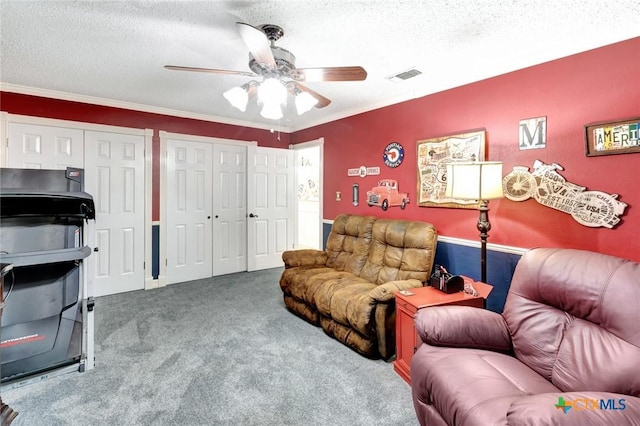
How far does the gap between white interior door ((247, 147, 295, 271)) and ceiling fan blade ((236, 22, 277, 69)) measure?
3160 mm

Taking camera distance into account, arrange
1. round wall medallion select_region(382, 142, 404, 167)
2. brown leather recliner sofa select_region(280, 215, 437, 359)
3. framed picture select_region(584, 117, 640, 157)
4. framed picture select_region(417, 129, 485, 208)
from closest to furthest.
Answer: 1. framed picture select_region(584, 117, 640, 157)
2. brown leather recliner sofa select_region(280, 215, 437, 359)
3. framed picture select_region(417, 129, 485, 208)
4. round wall medallion select_region(382, 142, 404, 167)

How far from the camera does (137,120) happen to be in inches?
156

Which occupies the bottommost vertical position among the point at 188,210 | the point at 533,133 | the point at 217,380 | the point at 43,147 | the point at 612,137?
the point at 217,380

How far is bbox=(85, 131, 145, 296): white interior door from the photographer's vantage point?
371cm

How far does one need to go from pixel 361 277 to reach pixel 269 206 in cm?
244

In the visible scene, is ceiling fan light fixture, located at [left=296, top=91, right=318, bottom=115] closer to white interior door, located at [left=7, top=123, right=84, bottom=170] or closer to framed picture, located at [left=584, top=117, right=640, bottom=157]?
framed picture, located at [left=584, top=117, right=640, bottom=157]

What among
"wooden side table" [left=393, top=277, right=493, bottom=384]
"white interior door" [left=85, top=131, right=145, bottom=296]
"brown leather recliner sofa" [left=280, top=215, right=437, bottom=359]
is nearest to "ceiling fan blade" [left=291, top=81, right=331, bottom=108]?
"brown leather recliner sofa" [left=280, top=215, right=437, bottom=359]

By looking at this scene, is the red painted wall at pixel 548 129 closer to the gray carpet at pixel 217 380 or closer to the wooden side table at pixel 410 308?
the wooden side table at pixel 410 308

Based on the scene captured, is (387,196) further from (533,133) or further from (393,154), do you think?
(533,133)

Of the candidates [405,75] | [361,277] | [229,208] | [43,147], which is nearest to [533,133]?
[405,75]

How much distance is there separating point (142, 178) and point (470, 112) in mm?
3938

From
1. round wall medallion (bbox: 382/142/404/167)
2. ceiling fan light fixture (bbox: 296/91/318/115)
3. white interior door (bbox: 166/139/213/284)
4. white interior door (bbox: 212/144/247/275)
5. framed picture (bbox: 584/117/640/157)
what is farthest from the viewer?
white interior door (bbox: 212/144/247/275)

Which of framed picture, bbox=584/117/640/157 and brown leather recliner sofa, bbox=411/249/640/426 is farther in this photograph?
framed picture, bbox=584/117/640/157

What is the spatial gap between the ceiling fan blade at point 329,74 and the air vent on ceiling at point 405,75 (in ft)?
3.48
